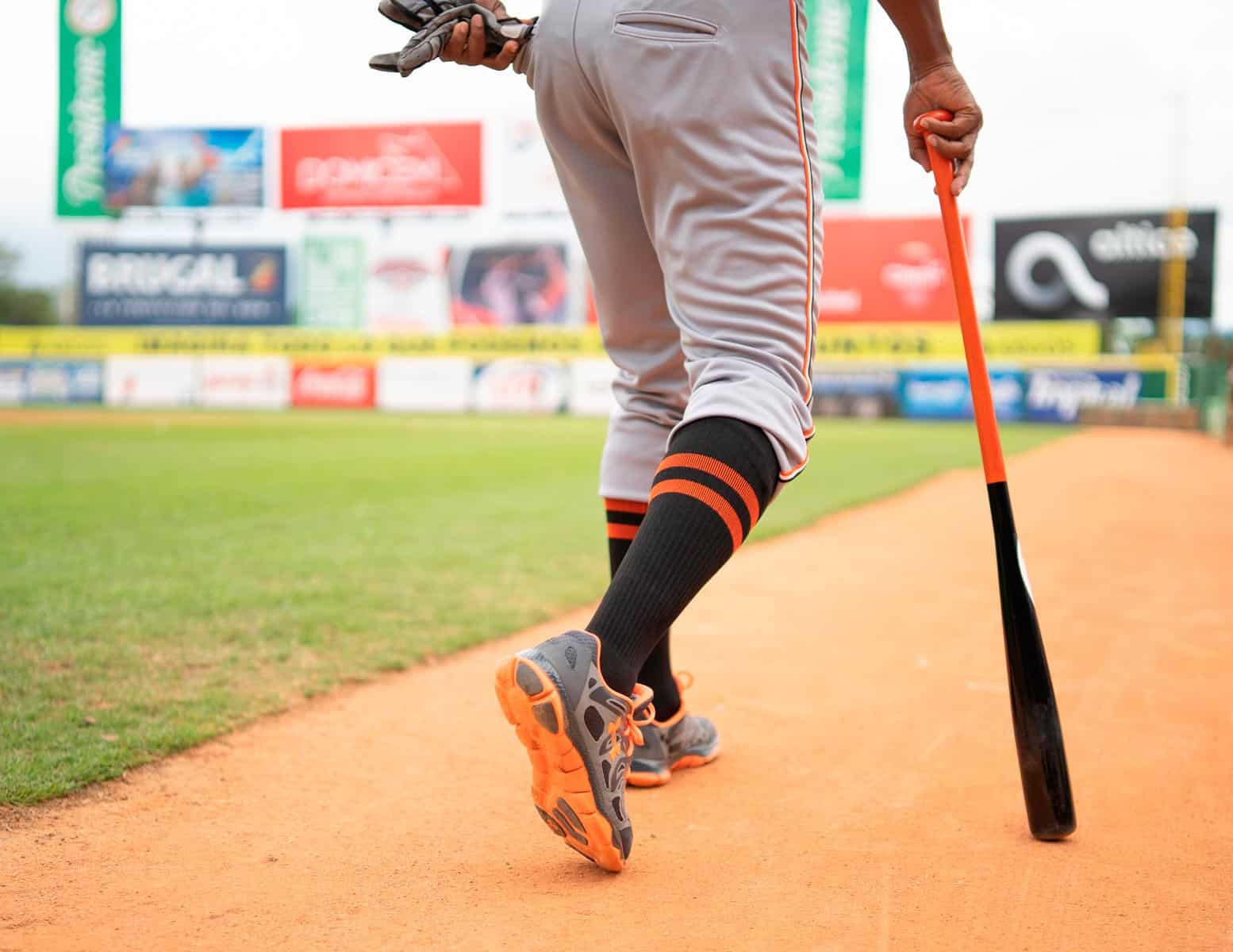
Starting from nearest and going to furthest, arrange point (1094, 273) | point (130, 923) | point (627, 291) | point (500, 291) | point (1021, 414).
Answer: point (130, 923) → point (627, 291) → point (1021, 414) → point (1094, 273) → point (500, 291)

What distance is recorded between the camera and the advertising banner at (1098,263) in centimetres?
2552

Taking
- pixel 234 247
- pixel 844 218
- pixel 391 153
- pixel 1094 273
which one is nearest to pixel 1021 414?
pixel 1094 273

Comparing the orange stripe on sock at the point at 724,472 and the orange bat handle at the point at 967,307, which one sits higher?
the orange bat handle at the point at 967,307

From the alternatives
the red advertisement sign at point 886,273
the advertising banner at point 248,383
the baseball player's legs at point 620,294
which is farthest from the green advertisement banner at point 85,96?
the baseball player's legs at point 620,294

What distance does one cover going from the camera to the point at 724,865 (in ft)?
4.35

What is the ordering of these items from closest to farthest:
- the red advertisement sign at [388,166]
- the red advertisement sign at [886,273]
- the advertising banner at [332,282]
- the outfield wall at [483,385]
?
the outfield wall at [483,385] → the red advertisement sign at [886,273] → the advertising banner at [332,282] → the red advertisement sign at [388,166]

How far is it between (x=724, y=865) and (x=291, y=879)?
0.50m

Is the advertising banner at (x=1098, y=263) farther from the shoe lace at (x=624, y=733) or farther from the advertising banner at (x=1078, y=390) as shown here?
the shoe lace at (x=624, y=733)

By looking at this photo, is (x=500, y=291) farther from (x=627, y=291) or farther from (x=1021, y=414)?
(x=627, y=291)

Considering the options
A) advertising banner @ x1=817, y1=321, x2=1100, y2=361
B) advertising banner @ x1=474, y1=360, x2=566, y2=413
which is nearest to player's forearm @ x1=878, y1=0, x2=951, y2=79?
advertising banner @ x1=474, y1=360, x2=566, y2=413

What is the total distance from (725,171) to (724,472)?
13.9 inches

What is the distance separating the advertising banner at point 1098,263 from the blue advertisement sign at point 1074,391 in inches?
161

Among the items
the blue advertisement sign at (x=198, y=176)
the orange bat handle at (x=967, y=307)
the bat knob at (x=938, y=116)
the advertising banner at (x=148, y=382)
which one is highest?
the blue advertisement sign at (x=198, y=176)

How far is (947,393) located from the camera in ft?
76.5
